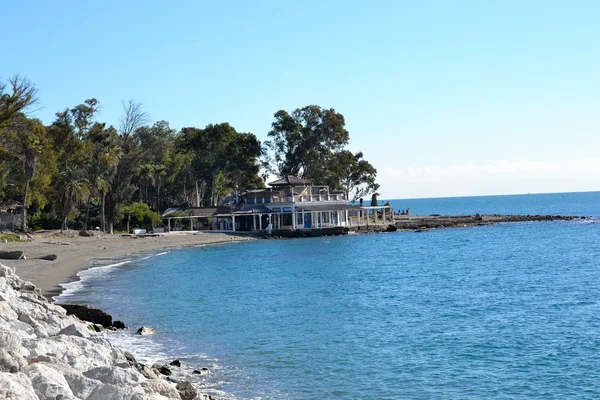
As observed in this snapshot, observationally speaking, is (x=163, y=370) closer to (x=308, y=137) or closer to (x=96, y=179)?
(x=96, y=179)

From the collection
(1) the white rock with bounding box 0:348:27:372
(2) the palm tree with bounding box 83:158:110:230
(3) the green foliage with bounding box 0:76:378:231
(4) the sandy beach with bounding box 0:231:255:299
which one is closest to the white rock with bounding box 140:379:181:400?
(1) the white rock with bounding box 0:348:27:372

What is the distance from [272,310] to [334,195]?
52.2m

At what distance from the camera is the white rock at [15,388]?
706 centimetres

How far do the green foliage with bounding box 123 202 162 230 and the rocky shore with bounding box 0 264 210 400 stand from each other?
182 ft

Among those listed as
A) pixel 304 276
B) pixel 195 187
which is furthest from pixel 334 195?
pixel 304 276

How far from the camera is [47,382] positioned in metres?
8.15

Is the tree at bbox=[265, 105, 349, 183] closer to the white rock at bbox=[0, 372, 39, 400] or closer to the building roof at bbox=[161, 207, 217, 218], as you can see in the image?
the building roof at bbox=[161, 207, 217, 218]

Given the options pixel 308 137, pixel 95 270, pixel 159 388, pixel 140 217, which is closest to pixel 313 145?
pixel 308 137

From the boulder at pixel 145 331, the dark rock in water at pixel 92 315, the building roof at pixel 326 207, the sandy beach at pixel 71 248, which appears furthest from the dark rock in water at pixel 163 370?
the building roof at pixel 326 207

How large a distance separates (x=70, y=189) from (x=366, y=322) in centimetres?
3905

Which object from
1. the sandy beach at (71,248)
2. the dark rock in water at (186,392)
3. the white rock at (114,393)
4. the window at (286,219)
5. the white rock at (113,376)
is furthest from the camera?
the window at (286,219)

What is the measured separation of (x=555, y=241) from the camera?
61281mm

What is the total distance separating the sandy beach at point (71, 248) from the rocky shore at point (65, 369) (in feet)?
43.2

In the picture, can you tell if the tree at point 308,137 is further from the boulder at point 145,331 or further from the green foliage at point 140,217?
the boulder at point 145,331
